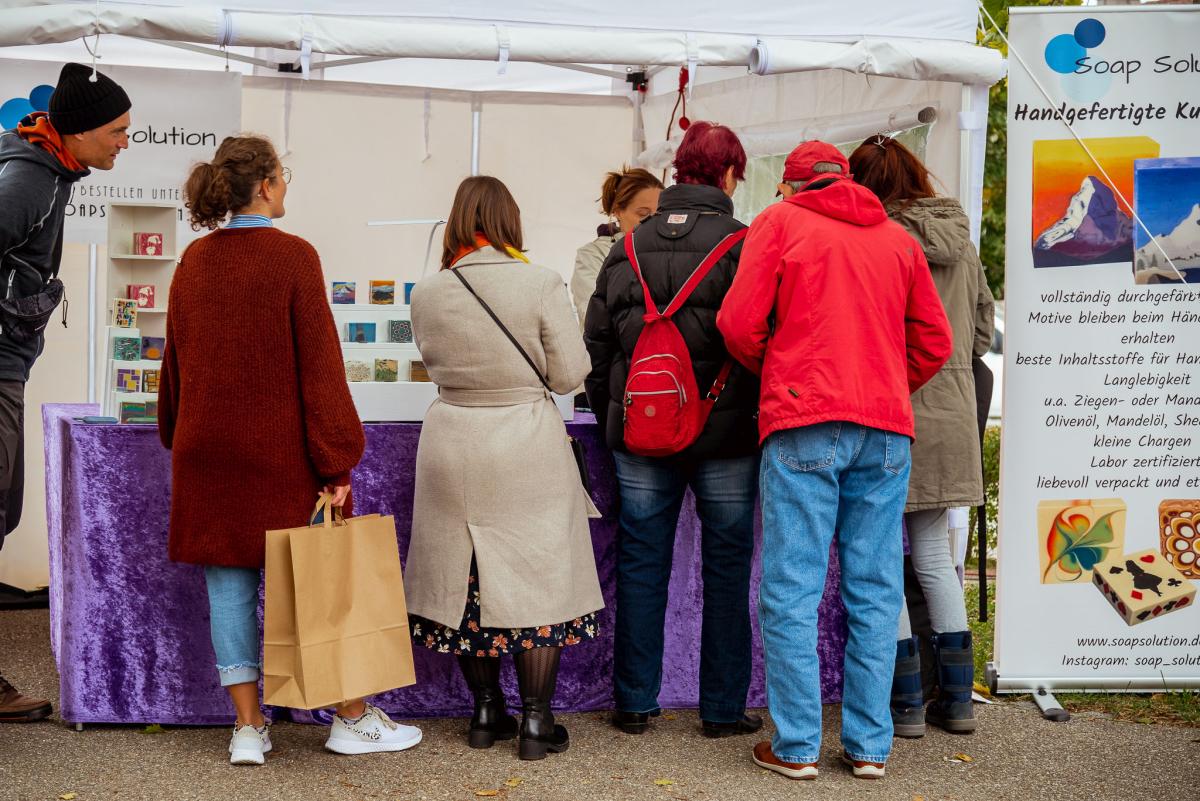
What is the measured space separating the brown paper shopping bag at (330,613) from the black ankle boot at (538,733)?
41 centimetres

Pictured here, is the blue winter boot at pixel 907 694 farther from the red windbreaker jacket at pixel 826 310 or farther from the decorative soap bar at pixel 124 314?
the decorative soap bar at pixel 124 314

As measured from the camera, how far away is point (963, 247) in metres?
3.88

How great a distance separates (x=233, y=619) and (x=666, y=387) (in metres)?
1.32

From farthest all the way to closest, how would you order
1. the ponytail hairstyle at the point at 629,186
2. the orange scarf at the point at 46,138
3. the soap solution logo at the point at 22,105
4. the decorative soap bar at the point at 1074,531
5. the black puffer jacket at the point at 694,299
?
the soap solution logo at the point at 22,105 → the ponytail hairstyle at the point at 629,186 → the decorative soap bar at the point at 1074,531 → the orange scarf at the point at 46,138 → the black puffer jacket at the point at 694,299

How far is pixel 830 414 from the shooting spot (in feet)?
11.0

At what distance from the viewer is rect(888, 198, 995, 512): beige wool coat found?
3842mm

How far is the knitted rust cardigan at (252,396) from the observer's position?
11.0 feet

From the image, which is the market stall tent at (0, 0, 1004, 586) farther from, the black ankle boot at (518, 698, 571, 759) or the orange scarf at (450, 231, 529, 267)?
the black ankle boot at (518, 698, 571, 759)

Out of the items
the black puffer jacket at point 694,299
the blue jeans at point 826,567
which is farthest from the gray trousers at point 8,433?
the blue jeans at point 826,567

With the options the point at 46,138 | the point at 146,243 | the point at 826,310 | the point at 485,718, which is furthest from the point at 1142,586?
the point at 46,138

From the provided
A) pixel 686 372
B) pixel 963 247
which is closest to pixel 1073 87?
pixel 963 247

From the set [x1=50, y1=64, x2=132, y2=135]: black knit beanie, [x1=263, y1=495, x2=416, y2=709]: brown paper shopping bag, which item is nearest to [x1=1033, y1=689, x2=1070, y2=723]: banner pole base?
[x1=263, y1=495, x2=416, y2=709]: brown paper shopping bag

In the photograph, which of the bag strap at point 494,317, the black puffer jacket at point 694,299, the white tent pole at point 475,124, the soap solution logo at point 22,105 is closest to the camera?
the bag strap at point 494,317

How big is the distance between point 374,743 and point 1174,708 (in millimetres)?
2561
